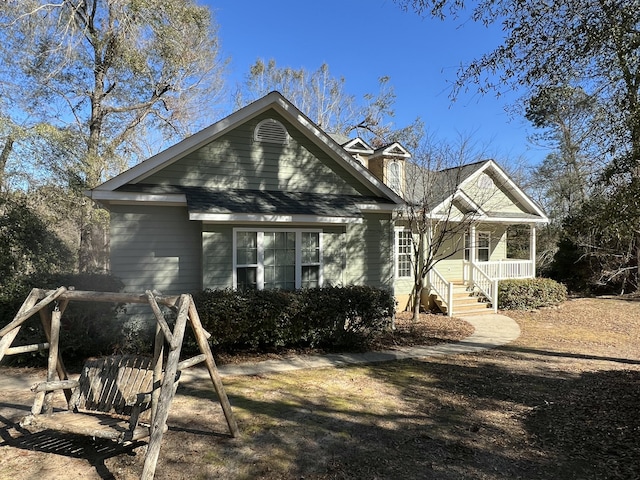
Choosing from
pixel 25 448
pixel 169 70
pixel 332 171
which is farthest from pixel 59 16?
pixel 25 448

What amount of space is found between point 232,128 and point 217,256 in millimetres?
3155

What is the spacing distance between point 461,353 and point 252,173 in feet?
21.3

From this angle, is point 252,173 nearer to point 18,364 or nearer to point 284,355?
point 284,355

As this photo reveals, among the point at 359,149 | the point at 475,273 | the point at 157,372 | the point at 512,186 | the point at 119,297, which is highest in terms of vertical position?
the point at 359,149

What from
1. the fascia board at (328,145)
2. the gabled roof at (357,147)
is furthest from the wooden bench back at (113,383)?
the gabled roof at (357,147)

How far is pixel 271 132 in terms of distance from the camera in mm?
10492

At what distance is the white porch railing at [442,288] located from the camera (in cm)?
1407

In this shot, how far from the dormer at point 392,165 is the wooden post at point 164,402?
12.6 m

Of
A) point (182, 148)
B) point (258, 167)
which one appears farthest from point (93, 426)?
point (258, 167)

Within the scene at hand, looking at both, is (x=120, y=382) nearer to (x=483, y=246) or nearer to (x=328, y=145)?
(x=328, y=145)

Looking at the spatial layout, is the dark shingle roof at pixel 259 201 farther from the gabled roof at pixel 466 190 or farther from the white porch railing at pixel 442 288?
the white porch railing at pixel 442 288

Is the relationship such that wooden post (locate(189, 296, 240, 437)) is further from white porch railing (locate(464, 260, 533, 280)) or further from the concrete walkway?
white porch railing (locate(464, 260, 533, 280))

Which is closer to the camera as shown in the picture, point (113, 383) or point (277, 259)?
point (113, 383)

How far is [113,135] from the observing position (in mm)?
19078
